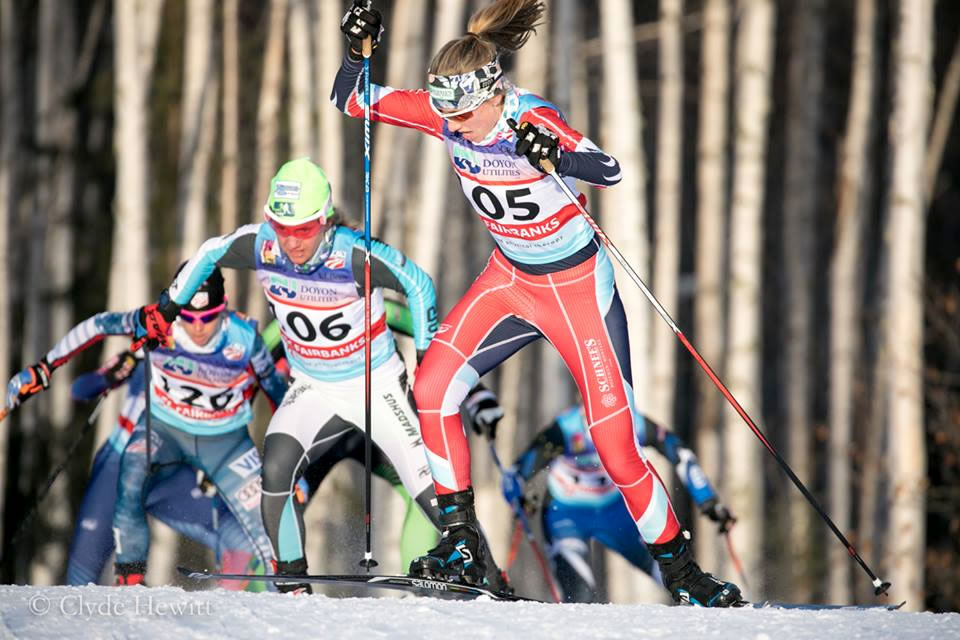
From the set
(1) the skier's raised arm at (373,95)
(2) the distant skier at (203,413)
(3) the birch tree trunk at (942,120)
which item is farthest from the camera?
(3) the birch tree trunk at (942,120)

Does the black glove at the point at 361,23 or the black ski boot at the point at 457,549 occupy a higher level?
the black glove at the point at 361,23

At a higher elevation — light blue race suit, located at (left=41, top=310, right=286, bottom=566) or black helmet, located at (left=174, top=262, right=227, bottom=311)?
black helmet, located at (left=174, top=262, right=227, bottom=311)

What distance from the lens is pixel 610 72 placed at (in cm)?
1073

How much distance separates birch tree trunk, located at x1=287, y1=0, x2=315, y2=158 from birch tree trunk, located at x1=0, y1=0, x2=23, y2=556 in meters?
3.20

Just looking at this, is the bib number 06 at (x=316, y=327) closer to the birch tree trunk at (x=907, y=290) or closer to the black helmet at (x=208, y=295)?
the black helmet at (x=208, y=295)

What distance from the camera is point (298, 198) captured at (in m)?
5.89

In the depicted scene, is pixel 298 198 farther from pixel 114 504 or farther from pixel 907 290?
pixel 907 290

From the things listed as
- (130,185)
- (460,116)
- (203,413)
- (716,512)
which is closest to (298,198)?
(460,116)

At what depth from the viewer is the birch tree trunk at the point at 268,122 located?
48.1 ft

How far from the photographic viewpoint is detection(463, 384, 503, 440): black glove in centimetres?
661

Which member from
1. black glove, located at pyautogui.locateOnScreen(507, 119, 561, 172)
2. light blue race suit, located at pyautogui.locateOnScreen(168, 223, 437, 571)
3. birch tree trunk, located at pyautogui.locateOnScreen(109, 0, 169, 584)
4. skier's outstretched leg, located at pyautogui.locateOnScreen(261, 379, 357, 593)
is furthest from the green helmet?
birch tree trunk, located at pyautogui.locateOnScreen(109, 0, 169, 584)

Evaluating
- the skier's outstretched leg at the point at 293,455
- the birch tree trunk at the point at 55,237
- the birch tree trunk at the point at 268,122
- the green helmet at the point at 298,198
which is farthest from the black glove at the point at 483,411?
the birch tree trunk at the point at 55,237

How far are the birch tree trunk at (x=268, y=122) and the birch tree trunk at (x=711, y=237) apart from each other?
4876mm

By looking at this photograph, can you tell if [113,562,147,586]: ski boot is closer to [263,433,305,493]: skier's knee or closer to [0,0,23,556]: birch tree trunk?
[263,433,305,493]: skier's knee
